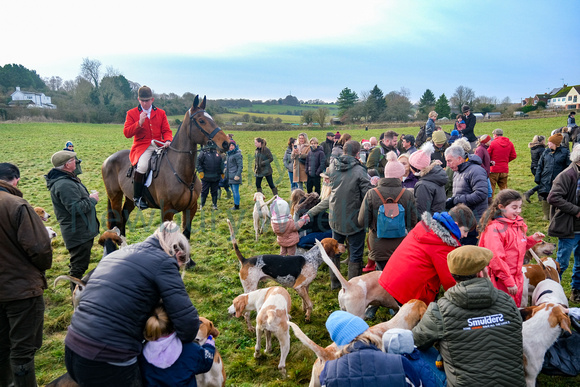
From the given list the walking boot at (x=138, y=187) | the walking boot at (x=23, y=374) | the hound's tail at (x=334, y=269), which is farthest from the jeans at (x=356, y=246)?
the walking boot at (x=138, y=187)

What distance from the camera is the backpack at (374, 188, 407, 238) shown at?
4.29 meters

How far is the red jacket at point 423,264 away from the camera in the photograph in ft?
10.8

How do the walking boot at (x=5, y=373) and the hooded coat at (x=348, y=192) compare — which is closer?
the walking boot at (x=5, y=373)

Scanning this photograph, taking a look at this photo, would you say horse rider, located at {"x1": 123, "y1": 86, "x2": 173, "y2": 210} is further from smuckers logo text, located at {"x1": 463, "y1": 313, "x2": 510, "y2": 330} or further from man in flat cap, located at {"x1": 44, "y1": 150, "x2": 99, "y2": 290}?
smuckers logo text, located at {"x1": 463, "y1": 313, "x2": 510, "y2": 330}

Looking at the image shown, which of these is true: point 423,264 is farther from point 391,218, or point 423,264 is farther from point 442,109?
point 442,109

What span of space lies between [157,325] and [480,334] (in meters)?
2.28

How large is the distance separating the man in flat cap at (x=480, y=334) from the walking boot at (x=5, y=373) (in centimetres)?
399

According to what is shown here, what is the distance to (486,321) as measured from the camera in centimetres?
242

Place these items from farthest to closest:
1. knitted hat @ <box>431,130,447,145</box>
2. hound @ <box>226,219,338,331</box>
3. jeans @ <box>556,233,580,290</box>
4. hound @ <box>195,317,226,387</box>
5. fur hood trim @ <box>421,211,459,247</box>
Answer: knitted hat @ <box>431,130,447,145</box>
jeans @ <box>556,233,580,290</box>
hound @ <box>226,219,338,331</box>
fur hood trim @ <box>421,211,459,247</box>
hound @ <box>195,317,226,387</box>

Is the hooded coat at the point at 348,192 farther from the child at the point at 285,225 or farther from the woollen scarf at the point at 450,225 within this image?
the woollen scarf at the point at 450,225

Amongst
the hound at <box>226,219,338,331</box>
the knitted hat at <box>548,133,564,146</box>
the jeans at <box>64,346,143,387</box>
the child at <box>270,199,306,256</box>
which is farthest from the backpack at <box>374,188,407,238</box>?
the knitted hat at <box>548,133,564,146</box>

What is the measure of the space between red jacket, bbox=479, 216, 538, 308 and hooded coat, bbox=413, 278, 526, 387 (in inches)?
42.7

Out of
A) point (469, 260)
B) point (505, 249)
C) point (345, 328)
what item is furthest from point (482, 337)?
point (505, 249)

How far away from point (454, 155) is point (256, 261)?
3.41m
